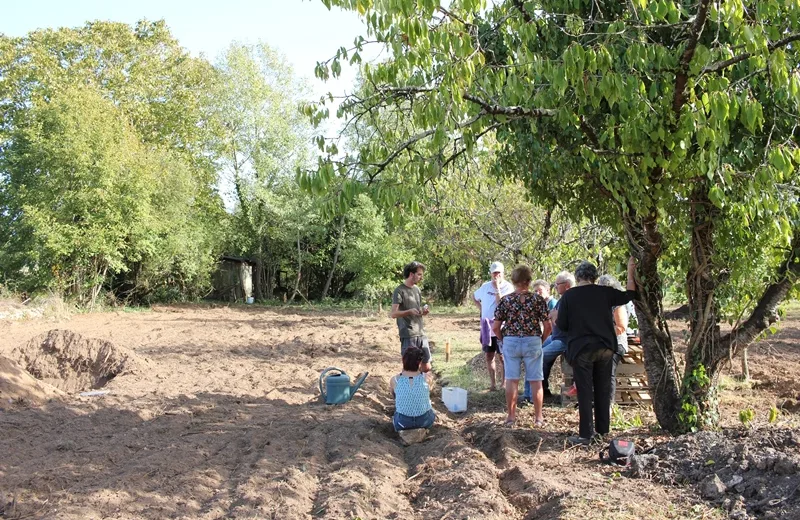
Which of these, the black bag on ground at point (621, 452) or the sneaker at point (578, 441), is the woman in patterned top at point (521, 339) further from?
the black bag on ground at point (621, 452)

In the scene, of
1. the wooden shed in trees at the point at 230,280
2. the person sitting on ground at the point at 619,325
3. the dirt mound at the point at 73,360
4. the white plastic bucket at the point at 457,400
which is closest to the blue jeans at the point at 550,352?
the person sitting on ground at the point at 619,325

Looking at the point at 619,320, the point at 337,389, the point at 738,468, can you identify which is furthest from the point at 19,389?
the point at 738,468

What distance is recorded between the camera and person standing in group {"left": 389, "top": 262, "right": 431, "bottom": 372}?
7832 millimetres

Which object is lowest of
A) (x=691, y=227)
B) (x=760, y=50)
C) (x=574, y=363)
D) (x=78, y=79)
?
(x=574, y=363)

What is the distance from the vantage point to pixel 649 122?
4.83 m

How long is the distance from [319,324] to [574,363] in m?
15.1

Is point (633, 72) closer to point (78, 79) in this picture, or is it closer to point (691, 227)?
point (691, 227)

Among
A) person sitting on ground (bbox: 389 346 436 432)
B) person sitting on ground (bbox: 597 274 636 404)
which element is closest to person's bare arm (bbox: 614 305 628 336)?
person sitting on ground (bbox: 597 274 636 404)

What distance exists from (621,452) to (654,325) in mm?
1447

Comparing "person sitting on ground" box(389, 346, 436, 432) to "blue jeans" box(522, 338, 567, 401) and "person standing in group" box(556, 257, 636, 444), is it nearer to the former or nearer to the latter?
"person standing in group" box(556, 257, 636, 444)

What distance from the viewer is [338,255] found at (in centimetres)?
3127

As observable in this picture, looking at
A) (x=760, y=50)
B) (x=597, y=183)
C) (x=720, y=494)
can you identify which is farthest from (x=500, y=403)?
(x=760, y=50)

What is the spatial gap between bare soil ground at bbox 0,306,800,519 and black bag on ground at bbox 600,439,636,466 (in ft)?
0.30

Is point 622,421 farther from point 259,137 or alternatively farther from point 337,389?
point 259,137
